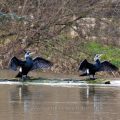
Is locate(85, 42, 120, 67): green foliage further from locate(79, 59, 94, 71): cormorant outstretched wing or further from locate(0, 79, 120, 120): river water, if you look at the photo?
locate(0, 79, 120, 120): river water

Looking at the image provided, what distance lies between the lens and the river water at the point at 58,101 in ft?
38.2

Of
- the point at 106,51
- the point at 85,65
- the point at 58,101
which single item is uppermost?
the point at 106,51

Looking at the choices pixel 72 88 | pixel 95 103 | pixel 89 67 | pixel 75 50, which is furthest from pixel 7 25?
pixel 95 103

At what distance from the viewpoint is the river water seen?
1163 cm

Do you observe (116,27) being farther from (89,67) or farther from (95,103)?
(95,103)

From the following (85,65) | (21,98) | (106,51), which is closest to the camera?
(21,98)

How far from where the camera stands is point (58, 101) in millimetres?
14117

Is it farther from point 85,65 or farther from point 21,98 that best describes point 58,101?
point 85,65

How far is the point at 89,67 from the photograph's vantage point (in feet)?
69.0

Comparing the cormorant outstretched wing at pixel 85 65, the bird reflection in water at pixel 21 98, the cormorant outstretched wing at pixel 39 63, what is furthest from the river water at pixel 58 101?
the cormorant outstretched wing at pixel 39 63

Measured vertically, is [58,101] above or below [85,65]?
below

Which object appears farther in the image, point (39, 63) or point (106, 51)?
point (106, 51)

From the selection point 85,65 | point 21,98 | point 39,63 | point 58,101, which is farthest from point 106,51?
point 58,101

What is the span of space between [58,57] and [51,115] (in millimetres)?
14959
